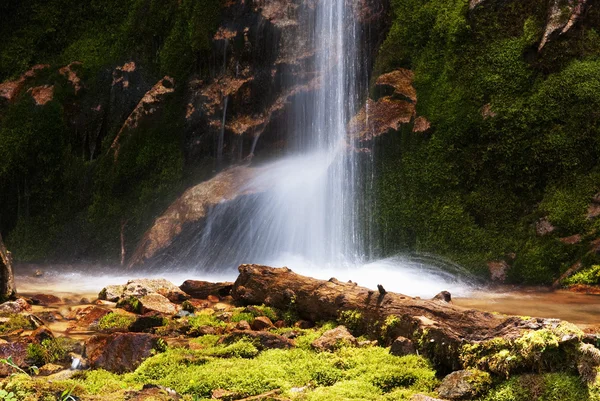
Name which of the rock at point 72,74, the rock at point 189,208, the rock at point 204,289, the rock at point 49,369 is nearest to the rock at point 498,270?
the rock at point 204,289

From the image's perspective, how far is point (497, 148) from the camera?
18.0 m

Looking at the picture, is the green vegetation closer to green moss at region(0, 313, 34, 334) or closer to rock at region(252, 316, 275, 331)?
rock at region(252, 316, 275, 331)

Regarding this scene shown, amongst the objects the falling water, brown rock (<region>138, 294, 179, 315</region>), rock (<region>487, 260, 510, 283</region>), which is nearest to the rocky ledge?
brown rock (<region>138, 294, 179, 315</region>)

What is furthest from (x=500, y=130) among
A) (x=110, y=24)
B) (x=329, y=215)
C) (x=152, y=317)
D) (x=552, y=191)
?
(x=110, y=24)

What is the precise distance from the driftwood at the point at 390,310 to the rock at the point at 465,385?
0.38 m

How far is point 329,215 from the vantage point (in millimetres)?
20031

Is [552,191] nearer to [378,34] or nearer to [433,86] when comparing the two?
[433,86]

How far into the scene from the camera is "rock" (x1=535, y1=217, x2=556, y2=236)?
54.9 ft

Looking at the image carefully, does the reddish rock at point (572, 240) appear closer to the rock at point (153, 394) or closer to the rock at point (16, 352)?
the rock at point (153, 394)

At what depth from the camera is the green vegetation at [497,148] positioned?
55.5 feet

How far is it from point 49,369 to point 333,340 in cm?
338

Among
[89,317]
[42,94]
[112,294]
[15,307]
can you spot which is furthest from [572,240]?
[42,94]

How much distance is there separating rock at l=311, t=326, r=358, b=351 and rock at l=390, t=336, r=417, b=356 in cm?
73

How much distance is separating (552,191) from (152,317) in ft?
40.5
